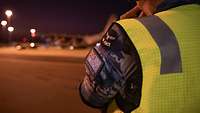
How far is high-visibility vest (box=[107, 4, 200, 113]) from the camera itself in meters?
1.36

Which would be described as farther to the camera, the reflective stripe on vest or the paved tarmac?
the paved tarmac

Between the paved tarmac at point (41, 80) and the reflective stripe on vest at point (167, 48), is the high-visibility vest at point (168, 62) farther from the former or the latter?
the paved tarmac at point (41, 80)

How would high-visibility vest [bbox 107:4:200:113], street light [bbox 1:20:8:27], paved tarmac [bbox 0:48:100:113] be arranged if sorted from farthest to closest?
street light [bbox 1:20:8:27] < paved tarmac [bbox 0:48:100:113] < high-visibility vest [bbox 107:4:200:113]

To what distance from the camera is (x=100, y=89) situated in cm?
144

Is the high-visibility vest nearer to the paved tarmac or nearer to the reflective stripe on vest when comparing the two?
the reflective stripe on vest

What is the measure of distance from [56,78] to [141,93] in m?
2.90

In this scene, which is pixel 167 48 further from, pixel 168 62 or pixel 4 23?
pixel 4 23

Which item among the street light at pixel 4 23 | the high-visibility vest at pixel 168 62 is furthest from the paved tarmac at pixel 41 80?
the high-visibility vest at pixel 168 62

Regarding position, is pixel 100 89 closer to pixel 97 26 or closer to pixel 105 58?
pixel 105 58

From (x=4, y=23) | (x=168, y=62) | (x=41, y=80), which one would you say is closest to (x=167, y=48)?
(x=168, y=62)

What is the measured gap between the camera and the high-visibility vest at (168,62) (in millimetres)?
1359

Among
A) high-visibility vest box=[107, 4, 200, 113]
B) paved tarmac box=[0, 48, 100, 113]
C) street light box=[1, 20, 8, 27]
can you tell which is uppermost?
high-visibility vest box=[107, 4, 200, 113]

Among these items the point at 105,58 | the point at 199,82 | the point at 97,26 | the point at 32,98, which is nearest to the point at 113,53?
the point at 105,58

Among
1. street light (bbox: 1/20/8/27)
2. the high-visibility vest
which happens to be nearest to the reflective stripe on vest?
the high-visibility vest
